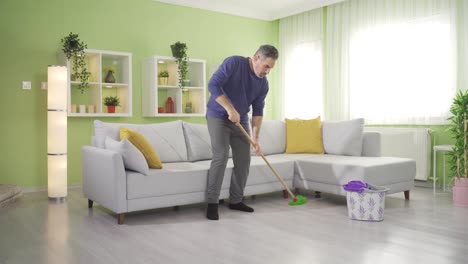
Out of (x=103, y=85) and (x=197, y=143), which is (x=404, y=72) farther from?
(x=103, y=85)

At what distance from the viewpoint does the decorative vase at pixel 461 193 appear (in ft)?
12.7

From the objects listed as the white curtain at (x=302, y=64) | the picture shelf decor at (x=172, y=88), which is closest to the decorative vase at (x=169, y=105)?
the picture shelf decor at (x=172, y=88)

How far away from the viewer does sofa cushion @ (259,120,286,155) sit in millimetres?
4809

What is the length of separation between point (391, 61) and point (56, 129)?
384cm

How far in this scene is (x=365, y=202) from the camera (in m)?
3.32

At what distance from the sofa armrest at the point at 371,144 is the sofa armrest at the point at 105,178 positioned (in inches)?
98.9

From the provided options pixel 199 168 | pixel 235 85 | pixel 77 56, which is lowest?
pixel 199 168

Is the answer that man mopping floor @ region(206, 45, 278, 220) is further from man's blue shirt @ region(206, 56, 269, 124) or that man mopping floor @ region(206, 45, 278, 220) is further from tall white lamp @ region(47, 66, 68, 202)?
tall white lamp @ region(47, 66, 68, 202)

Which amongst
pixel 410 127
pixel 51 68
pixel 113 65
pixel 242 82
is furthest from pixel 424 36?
pixel 51 68

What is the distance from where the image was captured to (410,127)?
508cm

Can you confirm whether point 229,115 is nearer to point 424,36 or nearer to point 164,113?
point 164,113

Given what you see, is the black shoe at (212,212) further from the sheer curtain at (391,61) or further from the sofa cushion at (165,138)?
the sheer curtain at (391,61)

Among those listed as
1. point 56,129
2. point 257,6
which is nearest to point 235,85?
point 56,129

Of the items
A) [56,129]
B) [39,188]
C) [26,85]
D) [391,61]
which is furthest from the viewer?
[391,61]
